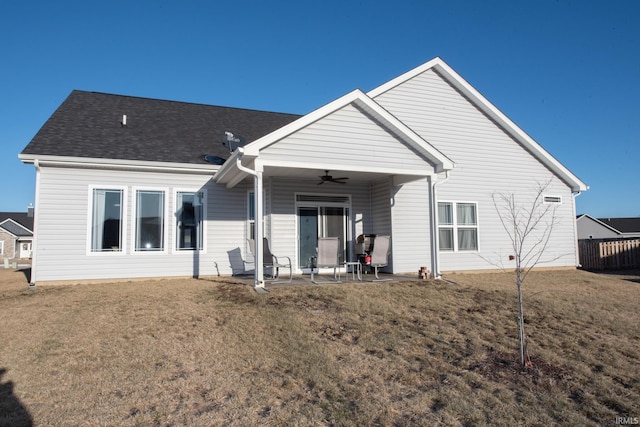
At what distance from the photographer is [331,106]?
8.81m

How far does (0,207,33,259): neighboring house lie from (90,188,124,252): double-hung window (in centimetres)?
4132

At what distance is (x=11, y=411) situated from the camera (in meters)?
3.34

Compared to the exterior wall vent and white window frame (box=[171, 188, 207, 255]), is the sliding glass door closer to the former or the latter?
white window frame (box=[171, 188, 207, 255])

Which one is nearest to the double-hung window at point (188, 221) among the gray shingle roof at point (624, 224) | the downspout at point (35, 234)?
the downspout at point (35, 234)

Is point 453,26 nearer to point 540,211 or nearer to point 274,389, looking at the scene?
point 540,211

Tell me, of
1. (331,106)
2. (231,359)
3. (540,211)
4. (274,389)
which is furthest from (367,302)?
(540,211)

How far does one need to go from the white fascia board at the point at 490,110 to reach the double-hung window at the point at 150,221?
274 inches

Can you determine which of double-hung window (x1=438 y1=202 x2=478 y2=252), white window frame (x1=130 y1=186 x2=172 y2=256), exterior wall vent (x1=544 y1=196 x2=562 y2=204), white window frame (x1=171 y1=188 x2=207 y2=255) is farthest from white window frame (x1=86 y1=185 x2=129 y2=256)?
exterior wall vent (x1=544 y1=196 x2=562 y2=204)

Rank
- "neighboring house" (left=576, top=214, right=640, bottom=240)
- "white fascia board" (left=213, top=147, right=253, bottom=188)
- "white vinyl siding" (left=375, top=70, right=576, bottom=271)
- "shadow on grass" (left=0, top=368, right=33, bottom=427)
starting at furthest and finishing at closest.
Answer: "neighboring house" (left=576, top=214, right=640, bottom=240) < "white vinyl siding" (left=375, top=70, right=576, bottom=271) < "white fascia board" (left=213, top=147, right=253, bottom=188) < "shadow on grass" (left=0, top=368, right=33, bottom=427)

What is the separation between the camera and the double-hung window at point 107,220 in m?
9.98

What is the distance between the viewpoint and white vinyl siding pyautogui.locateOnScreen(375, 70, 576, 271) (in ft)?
42.2

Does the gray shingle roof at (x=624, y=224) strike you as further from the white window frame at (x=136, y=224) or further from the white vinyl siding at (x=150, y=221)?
the white vinyl siding at (x=150, y=221)

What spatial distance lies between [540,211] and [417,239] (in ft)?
16.8

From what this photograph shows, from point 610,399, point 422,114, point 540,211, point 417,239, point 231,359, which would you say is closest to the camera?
point 610,399
